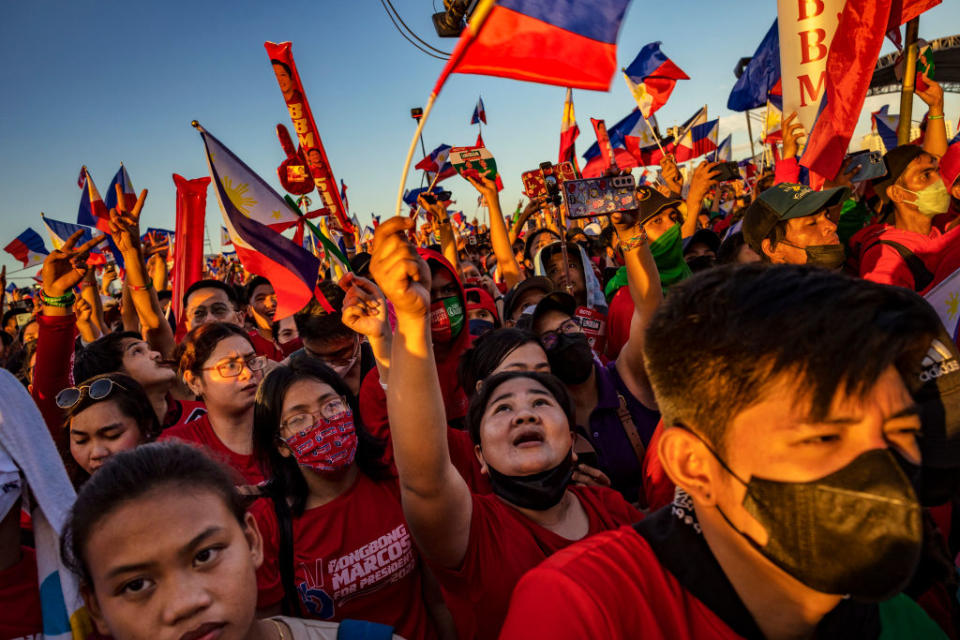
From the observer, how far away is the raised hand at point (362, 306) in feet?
6.72

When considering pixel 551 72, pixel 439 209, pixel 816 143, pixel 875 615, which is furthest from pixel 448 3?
pixel 816 143

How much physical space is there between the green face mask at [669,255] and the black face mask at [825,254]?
0.99 meters

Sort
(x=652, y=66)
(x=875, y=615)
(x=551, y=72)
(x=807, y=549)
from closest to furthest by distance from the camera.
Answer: (x=807, y=549), (x=875, y=615), (x=551, y=72), (x=652, y=66)

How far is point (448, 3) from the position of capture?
2105 mm

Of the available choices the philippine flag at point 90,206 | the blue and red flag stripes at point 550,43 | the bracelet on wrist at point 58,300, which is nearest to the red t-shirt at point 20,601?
the bracelet on wrist at point 58,300

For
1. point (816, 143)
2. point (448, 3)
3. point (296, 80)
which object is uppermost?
point (296, 80)

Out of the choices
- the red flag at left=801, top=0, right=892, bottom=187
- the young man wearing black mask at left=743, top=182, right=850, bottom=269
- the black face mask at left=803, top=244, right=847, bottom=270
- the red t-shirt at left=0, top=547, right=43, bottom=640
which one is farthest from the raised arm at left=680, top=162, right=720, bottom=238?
the red t-shirt at left=0, top=547, right=43, bottom=640

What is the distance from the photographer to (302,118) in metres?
6.28

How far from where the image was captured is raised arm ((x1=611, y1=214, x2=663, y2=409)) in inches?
117

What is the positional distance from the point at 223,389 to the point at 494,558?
82.5 inches

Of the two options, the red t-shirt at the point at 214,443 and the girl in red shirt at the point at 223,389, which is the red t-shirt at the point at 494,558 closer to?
the red t-shirt at the point at 214,443

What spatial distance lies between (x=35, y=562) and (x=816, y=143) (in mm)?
5259

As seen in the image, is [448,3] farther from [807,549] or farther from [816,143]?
[816,143]

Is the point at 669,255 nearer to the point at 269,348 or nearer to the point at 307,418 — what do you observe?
the point at 307,418
